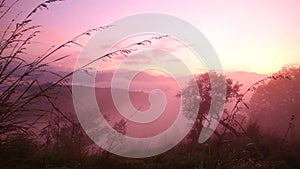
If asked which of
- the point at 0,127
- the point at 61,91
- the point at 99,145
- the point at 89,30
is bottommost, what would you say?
the point at 99,145

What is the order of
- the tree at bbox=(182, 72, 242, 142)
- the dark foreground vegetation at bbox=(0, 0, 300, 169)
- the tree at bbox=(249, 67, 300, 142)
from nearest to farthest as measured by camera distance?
the dark foreground vegetation at bbox=(0, 0, 300, 169) < the tree at bbox=(182, 72, 242, 142) < the tree at bbox=(249, 67, 300, 142)

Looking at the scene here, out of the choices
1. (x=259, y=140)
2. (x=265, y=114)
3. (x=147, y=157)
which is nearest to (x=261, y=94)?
(x=265, y=114)

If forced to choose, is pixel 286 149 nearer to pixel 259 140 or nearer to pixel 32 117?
pixel 259 140

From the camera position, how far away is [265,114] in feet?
134

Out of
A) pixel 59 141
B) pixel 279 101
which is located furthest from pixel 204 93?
pixel 59 141

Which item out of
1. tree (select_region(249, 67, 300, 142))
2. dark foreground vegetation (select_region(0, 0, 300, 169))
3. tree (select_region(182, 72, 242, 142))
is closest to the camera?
dark foreground vegetation (select_region(0, 0, 300, 169))

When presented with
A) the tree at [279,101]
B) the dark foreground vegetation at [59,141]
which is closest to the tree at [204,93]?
the tree at [279,101]

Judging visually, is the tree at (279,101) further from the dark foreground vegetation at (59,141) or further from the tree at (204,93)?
the dark foreground vegetation at (59,141)

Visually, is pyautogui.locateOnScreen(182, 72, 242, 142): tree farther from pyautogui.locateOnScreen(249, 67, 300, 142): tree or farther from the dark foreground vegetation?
the dark foreground vegetation

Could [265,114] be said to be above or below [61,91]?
below

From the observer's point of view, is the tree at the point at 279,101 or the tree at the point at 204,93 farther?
the tree at the point at 279,101

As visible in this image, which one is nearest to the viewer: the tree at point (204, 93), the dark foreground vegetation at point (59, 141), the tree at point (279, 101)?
the dark foreground vegetation at point (59, 141)

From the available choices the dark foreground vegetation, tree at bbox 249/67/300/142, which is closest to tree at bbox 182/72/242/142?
tree at bbox 249/67/300/142

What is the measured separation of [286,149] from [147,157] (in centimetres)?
743
